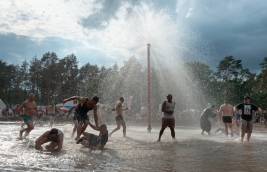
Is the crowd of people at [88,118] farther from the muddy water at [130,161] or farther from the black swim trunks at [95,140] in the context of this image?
the muddy water at [130,161]

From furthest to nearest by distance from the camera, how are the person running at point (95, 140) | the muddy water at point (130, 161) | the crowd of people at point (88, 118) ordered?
the person running at point (95, 140) < the crowd of people at point (88, 118) < the muddy water at point (130, 161)

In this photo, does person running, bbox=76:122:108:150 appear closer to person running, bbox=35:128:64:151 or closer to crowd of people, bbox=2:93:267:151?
crowd of people, bbox=2:93:267:151

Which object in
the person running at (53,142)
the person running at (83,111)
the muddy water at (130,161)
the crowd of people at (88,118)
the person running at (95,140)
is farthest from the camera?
the person running at (83,111)

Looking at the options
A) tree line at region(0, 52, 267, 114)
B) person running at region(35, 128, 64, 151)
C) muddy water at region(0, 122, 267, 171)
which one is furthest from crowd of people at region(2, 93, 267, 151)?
tree line at region(0, 52, 267, 114)

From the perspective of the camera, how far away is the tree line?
43531mm

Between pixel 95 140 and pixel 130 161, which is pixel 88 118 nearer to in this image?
pixel 95 140

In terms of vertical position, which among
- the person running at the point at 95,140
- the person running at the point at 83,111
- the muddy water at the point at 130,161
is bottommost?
the muddy water at the point at 130,161

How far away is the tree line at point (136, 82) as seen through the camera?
143 ft

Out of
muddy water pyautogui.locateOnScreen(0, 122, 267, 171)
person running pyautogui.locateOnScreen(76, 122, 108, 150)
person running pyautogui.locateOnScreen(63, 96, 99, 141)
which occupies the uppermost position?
person running pyautogui.locateOnScreen(63, 96, 99, 141)

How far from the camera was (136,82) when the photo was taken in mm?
46250

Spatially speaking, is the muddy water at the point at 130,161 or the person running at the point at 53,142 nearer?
the muddy water at the point at 130,161

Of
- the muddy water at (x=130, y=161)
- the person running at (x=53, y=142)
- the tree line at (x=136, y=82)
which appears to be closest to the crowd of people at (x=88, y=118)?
the person running at (x=53, y=142)

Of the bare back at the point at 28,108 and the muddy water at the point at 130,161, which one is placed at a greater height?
the bare back at the point at 28,108

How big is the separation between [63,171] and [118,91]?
37135mm
